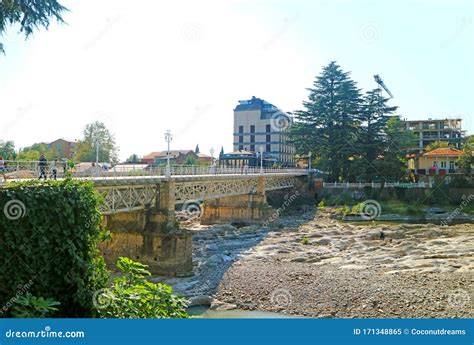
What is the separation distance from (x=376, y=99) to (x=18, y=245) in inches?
2164

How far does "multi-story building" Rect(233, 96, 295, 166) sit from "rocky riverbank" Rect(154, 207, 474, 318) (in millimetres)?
53392

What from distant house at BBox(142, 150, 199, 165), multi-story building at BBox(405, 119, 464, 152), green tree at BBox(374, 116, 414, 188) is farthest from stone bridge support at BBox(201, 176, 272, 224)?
multi-story building at BBox(405, 119, 464, 152)

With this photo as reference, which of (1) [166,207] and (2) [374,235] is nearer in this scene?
(1) [166,207]

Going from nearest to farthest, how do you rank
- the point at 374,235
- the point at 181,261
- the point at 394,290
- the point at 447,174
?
the point at 394,290
the point at 181,261
the point at 374,235
the point at 447,174

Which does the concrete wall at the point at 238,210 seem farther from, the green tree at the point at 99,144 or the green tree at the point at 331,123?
the green tree at the point at 99,144

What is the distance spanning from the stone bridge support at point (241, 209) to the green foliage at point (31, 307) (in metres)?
36.7

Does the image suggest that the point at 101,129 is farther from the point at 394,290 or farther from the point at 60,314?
the point at 60,314

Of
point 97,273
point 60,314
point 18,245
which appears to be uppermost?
point 18,245

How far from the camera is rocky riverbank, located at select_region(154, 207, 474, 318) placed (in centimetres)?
1541

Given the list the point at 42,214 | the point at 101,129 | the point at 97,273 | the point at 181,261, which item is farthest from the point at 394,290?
the point at 101,129

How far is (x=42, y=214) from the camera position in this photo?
7.54m

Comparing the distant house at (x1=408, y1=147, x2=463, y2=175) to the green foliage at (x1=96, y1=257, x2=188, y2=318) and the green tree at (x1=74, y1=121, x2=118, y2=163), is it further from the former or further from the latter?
the green foliage at (x1=96, y1=257, x2=188, y2=318)

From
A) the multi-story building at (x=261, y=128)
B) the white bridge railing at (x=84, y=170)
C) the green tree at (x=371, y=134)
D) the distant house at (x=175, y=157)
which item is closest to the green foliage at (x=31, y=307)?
the white bridge railing at (x=84, y=170)

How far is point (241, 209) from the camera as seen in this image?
44.3m
